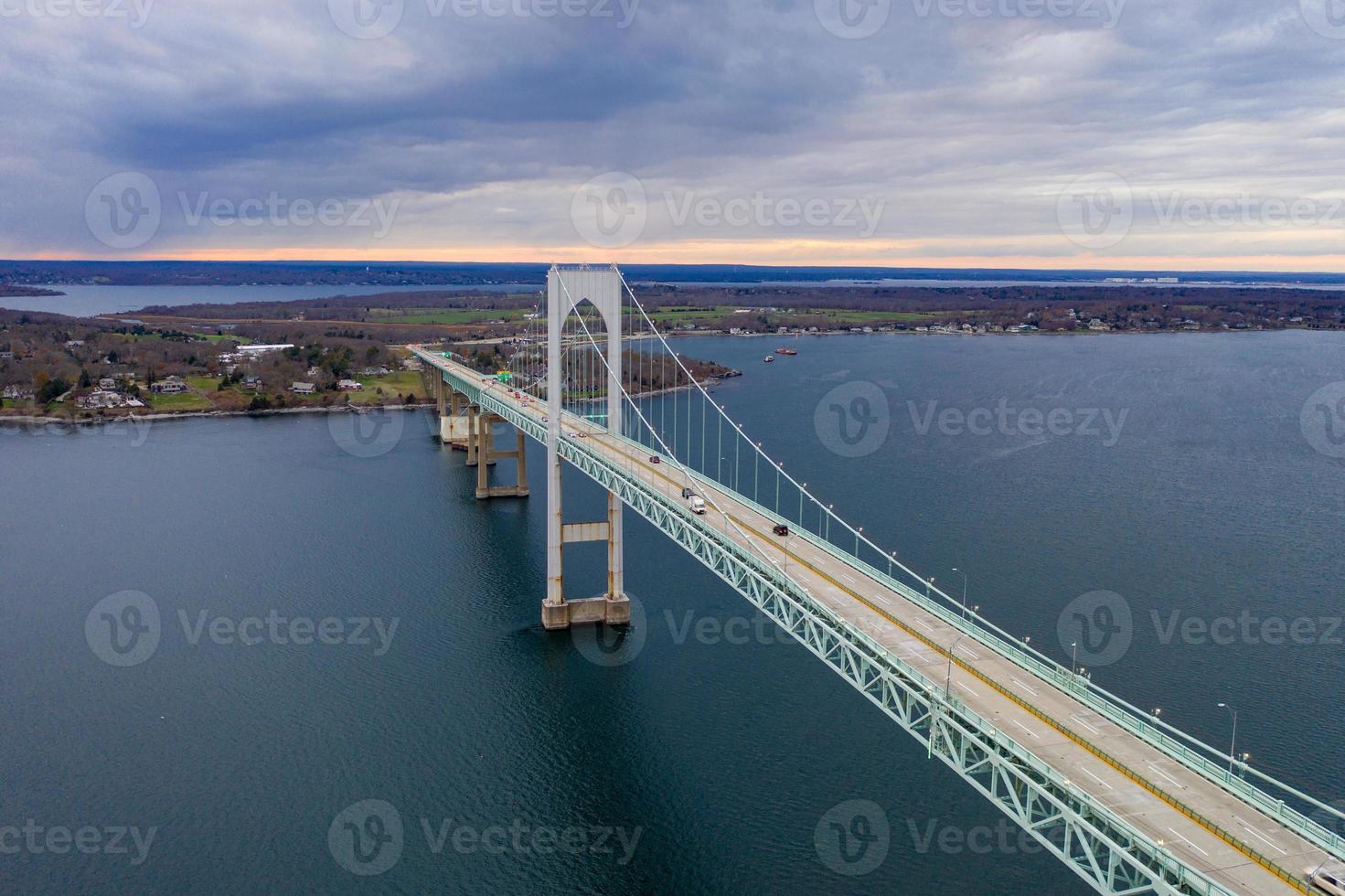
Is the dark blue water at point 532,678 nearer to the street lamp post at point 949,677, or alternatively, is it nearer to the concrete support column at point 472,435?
the concrete support column at point 472,435

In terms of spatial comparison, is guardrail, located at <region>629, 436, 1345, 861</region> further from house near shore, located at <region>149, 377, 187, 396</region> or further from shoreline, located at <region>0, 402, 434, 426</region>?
house near shore, located at <region>149, 377, 187, 396</region>

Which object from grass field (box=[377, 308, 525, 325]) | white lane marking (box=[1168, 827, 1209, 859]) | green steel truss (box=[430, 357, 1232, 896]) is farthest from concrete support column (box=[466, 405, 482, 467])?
grass field (box=[377, 308, 525, 325])

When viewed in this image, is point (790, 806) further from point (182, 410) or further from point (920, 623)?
point (182, 410)

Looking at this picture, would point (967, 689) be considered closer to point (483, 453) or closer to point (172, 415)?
point (483, 453)

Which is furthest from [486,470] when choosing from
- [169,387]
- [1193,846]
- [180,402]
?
[169,387]

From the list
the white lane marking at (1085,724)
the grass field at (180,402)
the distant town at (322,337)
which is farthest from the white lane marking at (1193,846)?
the grass field at (180,402)

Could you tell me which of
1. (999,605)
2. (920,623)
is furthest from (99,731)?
(999,605)
